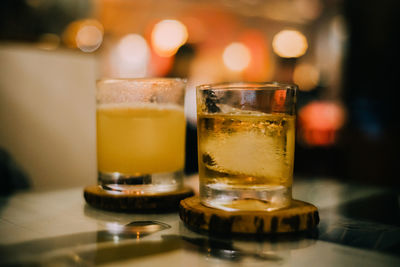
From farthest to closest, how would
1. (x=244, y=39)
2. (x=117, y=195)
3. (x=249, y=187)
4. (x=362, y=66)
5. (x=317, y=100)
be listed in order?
(x=244, y=39) < (x=317, y=100) < (x=362, y=66) < (x=117, y=195) < (x=249, y=187)

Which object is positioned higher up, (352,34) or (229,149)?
(352,34)

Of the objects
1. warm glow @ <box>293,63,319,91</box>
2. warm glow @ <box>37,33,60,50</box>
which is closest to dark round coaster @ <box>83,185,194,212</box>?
warm glow @ <box>37,33,60,50</box>

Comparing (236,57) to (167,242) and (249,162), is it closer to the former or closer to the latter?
(249,162)

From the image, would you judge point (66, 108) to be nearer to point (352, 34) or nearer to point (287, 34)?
point (352, 34)

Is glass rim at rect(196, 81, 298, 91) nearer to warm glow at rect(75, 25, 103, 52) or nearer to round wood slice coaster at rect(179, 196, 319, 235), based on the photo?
round wood slice coaster at rect(179, 196, 319, 235)

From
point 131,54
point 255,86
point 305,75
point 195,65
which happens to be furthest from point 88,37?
point 255,86

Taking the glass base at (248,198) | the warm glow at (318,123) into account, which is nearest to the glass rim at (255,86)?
the glass base at (248,198)

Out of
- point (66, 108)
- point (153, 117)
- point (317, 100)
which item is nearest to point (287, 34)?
point (317, 100)
